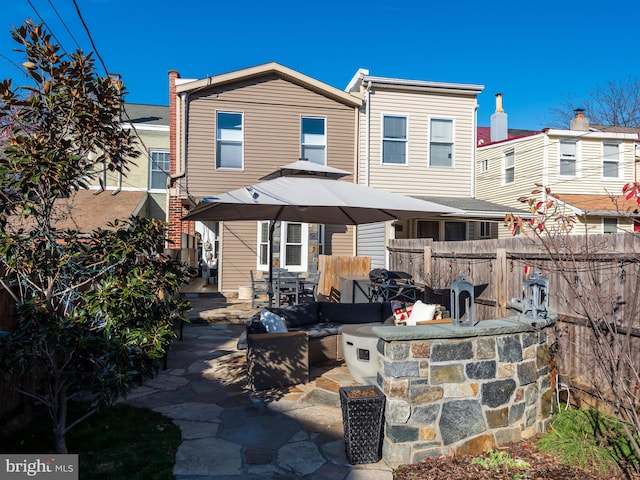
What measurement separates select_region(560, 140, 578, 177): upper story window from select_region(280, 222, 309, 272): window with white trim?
36.9 feet

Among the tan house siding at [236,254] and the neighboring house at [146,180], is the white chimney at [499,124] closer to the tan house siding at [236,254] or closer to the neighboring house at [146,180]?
the tan house siding at [236,254]

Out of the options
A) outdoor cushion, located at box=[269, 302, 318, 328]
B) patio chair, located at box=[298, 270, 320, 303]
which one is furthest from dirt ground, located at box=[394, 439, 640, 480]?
patio chair, located at box=[298, 270, 320, 303]

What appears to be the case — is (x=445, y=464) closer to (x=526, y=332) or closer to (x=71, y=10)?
(x=526, y=332)

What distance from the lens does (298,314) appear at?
6336 mm

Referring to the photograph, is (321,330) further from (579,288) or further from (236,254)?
(236,254)

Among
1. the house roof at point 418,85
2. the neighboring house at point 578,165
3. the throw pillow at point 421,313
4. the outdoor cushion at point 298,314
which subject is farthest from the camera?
the neighboring house at point 578,165

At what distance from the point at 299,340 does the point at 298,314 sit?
3.62ft

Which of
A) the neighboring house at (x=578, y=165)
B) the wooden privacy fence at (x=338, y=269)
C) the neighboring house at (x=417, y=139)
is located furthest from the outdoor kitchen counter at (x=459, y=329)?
the neighboring house at (x=578, y=165)

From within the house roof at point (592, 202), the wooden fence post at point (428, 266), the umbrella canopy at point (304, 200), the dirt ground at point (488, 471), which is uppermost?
the house roof at point (592, 202)

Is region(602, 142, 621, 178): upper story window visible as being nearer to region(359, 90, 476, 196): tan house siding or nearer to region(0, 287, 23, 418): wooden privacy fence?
region(359, 90, 476, 196): tan house siding

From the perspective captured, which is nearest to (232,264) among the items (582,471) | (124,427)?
(124,427)

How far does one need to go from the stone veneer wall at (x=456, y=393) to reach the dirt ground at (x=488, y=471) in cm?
9

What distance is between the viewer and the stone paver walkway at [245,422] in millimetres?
3309

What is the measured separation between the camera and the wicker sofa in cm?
504
